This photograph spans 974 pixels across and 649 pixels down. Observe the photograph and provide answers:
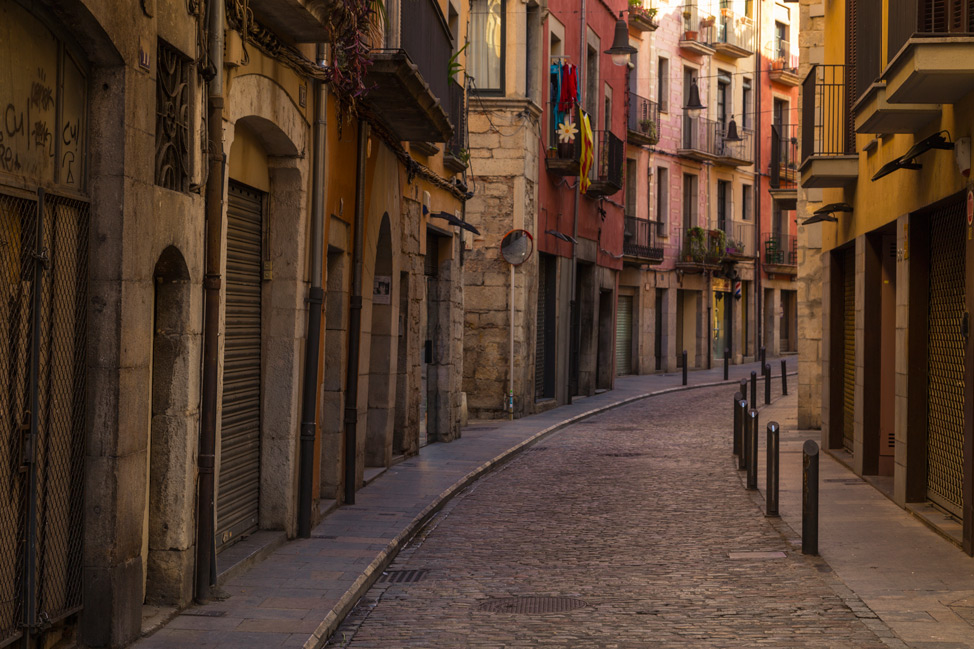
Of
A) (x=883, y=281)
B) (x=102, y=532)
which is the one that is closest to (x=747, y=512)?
(x=883, y=281)

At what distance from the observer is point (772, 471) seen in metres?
11.4

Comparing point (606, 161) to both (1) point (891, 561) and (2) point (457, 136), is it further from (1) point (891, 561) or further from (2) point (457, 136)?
(1) point (891, 561)

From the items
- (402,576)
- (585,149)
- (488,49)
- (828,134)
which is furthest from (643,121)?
(402,576)

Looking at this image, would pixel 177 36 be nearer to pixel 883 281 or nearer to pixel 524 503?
pixel 524 503

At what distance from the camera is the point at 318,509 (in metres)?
10.6

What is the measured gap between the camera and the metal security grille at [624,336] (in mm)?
38656

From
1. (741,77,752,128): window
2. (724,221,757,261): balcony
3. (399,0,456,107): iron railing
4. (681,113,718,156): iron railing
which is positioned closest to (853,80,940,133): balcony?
(399,0,456,107): iron railing

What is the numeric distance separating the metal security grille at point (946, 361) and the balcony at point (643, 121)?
995 inches

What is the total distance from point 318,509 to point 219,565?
2.42 m

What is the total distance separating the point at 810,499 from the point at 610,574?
5.76 feet

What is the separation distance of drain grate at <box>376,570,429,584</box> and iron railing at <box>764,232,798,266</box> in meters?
40.7

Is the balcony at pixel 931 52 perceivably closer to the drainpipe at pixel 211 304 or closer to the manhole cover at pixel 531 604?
the manhole cover at pixel 531 604

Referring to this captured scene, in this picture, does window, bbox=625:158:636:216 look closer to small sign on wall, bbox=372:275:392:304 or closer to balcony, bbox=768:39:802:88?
balcony, bbox=768:39:802:88

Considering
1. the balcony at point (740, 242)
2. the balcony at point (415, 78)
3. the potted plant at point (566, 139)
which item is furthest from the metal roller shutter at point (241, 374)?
the balcony at point (740, 242)
